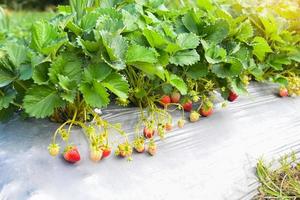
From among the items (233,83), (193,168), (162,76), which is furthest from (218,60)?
(193,168)

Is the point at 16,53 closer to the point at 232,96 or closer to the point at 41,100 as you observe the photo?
the point at 41,100

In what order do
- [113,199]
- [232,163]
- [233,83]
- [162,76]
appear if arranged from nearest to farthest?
[113,199] → [162,76] → [232,163] → [233,83]

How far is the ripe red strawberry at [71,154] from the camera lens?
1257mm

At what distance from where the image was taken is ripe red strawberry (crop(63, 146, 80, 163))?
126cm

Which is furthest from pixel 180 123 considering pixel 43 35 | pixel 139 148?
pixel 43 35

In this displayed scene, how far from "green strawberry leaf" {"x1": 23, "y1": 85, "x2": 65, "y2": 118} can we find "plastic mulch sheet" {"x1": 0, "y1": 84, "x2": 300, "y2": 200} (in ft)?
0.41

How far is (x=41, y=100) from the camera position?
1.25 metres

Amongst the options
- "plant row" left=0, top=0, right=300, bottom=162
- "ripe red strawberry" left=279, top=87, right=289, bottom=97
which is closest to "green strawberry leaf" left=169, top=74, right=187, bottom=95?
"plant row" left=0, top=0, right=300, bottom=162

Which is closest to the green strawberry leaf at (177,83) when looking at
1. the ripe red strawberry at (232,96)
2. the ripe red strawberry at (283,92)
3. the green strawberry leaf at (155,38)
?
the green strawberry leaf at (155,38)

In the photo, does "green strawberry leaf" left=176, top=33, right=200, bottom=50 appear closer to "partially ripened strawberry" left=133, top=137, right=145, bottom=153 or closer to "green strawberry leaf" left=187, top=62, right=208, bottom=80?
"green strawberry leaf" left=187, top=62, right=208, bottom=80

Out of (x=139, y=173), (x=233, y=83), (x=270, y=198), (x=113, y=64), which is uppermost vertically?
(x=113, y=64)

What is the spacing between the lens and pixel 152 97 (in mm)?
1567

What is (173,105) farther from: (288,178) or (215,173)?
(288,178)

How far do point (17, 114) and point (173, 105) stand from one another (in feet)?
1.68
